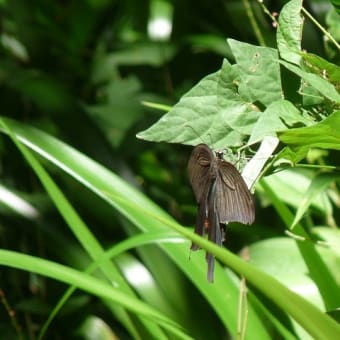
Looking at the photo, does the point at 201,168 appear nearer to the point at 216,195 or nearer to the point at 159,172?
the point at 216,195

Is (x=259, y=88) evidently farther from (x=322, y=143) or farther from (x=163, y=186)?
(x=163, y=186)

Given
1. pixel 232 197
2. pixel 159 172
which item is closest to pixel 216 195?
pixel 232 197

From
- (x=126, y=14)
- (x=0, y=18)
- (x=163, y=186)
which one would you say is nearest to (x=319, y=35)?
(x=163, y=186)
